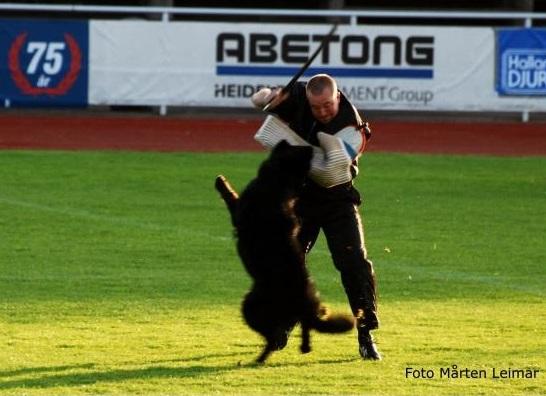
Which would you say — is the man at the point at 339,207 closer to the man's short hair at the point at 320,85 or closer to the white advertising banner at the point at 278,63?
the man's short hair at the point at 320,85

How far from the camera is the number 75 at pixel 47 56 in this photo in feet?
84.4

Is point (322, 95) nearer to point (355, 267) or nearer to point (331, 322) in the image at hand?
point (355, 267)

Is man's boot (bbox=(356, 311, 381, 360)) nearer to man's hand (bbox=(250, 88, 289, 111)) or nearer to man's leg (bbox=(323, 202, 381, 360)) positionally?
man's leg (bbox=(323, 202, 381, 360))

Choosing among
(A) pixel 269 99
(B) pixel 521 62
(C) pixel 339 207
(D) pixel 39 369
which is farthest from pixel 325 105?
(B) pixel 521 62

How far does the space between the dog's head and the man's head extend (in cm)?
33

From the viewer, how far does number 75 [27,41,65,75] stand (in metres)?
25.7

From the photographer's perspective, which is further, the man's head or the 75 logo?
the 75 logo

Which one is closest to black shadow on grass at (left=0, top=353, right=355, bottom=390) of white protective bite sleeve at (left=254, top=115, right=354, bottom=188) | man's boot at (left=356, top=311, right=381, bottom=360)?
man's boot at (left=356, top=311, right=381, bottom=360)

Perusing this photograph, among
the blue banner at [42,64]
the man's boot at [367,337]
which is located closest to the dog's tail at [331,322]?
the man's boot at [367,337]

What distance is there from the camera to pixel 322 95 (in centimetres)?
881

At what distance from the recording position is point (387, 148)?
Result: 78.7 feet

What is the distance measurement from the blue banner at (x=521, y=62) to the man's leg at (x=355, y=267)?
692 inches

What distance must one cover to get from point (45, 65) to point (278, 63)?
4186 mm

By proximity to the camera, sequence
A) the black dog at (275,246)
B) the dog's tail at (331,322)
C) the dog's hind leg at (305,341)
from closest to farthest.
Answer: the black dog at (275,246)
the dog's tail at (331,322)
the dog's hind leg at (305,341)
